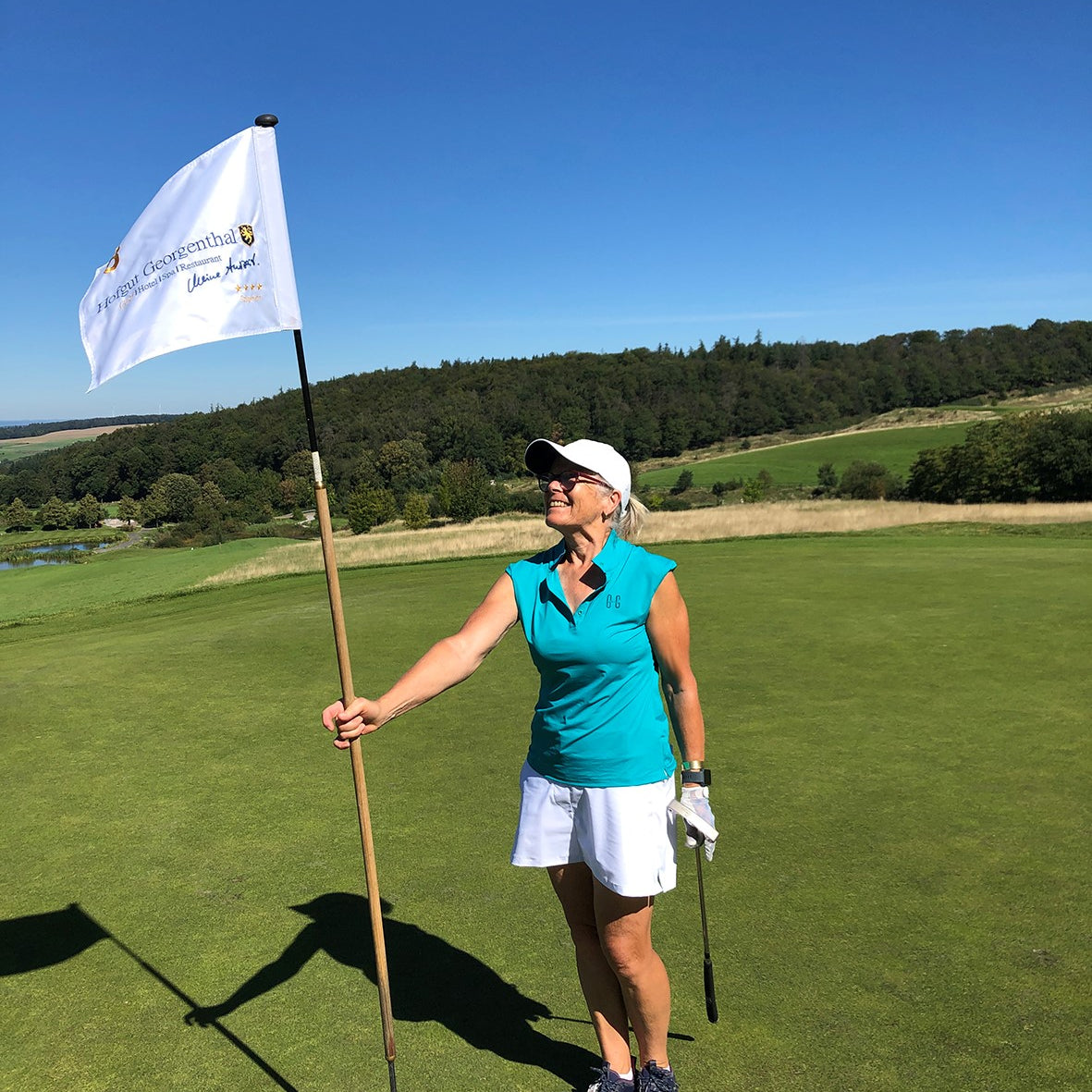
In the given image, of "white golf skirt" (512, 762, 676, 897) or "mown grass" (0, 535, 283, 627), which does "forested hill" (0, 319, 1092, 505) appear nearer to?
"mown grass" (0, 535, 283, 627)

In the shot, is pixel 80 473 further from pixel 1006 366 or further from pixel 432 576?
pixel 1006 366

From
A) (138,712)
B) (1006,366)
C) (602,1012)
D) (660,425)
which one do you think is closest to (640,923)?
(602,1012)

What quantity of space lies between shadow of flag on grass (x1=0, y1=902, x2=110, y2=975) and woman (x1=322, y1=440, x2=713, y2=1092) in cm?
210

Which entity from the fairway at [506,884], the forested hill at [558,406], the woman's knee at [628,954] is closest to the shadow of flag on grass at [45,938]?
the fairway at [506,884]

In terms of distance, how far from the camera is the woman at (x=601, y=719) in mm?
2639

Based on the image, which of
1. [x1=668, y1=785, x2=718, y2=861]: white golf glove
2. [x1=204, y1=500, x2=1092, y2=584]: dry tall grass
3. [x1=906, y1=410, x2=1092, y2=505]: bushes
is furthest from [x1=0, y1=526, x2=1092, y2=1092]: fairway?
[x1=906, y1=410, x2=1092, y2=505]: bushes

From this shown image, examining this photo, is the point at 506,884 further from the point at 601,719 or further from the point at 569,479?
the point at 569,479

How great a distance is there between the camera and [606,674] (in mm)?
2646

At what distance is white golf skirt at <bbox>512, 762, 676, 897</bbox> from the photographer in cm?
262

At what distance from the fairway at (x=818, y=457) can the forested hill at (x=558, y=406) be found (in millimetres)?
15978

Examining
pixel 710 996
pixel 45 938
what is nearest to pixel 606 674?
pixel 710 996

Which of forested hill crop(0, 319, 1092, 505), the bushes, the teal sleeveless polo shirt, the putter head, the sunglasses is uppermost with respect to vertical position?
forested hill crop(0, 319, 1092, 505)

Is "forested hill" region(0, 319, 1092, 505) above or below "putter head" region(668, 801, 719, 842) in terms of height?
above

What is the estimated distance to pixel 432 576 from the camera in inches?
628
